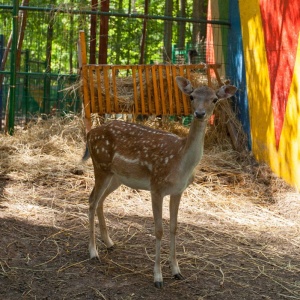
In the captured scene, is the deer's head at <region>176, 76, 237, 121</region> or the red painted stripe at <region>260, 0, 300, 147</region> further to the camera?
the red painted stripe at <region>260, 0, 300, 147</region>

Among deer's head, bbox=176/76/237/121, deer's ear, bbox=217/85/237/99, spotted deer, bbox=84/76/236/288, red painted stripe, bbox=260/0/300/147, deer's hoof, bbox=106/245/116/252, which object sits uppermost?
red painted stripe, bbox=260/0/300/147

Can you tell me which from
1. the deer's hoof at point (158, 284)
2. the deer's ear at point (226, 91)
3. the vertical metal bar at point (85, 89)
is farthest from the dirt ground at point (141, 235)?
the deer's ear at point (226, 91)

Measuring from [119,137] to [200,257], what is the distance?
4.05 feet

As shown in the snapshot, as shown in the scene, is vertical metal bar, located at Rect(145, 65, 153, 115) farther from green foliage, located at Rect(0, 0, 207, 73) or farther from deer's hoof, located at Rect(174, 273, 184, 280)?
green foliage, located at Rect(0, 0, 207, 73)

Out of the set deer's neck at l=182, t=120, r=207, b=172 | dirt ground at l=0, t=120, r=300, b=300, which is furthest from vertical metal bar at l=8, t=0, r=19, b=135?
deer's neck at l=182, t=120, r=207, b=172

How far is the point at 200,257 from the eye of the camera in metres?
5.43

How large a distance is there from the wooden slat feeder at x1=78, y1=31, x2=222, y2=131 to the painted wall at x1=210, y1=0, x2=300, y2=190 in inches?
25.2

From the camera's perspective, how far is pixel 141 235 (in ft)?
19.5

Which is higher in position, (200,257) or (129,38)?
(129,38)

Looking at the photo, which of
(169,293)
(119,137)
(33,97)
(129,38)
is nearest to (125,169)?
(119,137)

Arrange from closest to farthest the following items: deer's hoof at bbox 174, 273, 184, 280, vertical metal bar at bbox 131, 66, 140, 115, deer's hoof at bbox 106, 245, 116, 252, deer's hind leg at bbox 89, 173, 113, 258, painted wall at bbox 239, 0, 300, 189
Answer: deer's hoof at bbox 174, 273, 184, 280 < deer's hind leg at bbox 89, 173, 113, 258 < deer's hoof at bbox 106, 245, 116, 252 < painted wall at bbox 239, 0, 300, 189 < vertical metal bar at bbox 131, 66, 140, 115

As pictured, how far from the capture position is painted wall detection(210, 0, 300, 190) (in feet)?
24.8

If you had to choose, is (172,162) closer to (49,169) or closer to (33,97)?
(49,169)

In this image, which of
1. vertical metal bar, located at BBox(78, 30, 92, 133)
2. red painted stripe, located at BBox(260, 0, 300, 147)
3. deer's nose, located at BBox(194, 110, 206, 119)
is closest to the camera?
deer's nose, located at BBox(194, 110, 206, 119)
